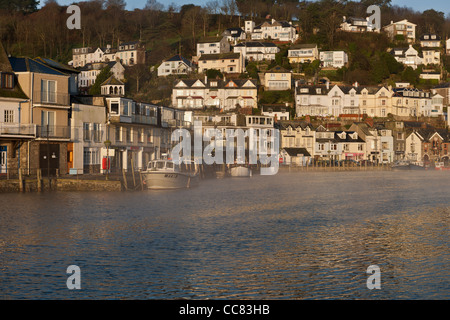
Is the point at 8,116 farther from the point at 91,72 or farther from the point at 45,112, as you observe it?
the point at 91,72

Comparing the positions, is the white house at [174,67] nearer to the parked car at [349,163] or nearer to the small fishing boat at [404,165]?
the parked car at [349,163]

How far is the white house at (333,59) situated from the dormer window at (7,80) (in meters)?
134

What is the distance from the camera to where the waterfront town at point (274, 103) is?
234 ft

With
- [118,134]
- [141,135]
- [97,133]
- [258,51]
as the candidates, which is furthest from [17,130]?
[258,51]

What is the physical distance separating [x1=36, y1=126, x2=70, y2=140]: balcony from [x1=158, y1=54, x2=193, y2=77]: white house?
11486 centimetres

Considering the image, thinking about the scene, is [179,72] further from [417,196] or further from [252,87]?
[417,196]

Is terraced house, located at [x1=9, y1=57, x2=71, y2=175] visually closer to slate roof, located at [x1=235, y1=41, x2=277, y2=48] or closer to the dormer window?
the dormer window

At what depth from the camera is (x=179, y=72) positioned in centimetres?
17725

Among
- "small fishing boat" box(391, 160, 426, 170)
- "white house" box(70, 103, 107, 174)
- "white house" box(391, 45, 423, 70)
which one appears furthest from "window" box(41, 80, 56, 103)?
"white house" box(391, 45, 423, 70)

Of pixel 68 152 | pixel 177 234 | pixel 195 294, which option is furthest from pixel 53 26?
pixel 195 294

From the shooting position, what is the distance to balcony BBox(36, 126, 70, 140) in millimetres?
61250

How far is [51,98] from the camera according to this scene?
63.7 m

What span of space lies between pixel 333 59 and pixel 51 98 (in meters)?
132
